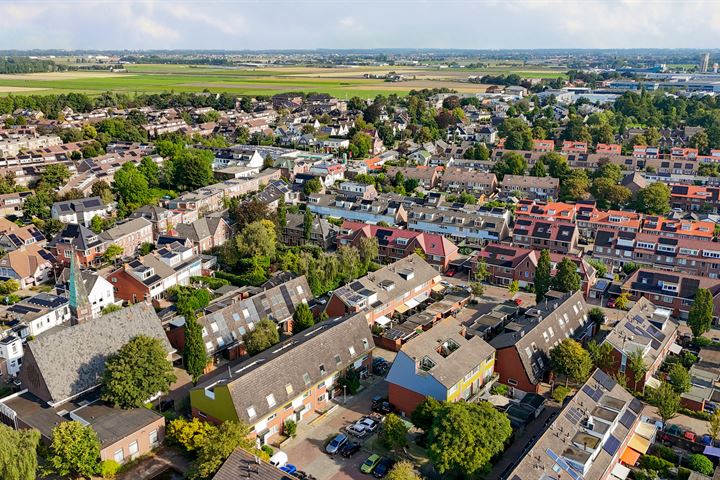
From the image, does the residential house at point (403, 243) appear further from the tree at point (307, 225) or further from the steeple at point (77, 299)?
the steeple at point (77, 299)

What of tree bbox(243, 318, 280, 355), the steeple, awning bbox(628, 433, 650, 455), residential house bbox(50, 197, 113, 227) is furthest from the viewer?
residential house bbox(50, 197, 113, 227)

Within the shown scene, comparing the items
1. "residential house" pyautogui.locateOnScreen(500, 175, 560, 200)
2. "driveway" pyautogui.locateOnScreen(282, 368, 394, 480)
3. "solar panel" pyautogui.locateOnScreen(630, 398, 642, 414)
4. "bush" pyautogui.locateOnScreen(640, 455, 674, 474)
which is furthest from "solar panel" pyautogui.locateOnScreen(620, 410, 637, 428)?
"residential house" pyautogui.locateOnScreen(500, 175, 560, 200)

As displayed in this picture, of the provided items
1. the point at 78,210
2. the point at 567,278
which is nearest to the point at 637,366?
the point at 567,278

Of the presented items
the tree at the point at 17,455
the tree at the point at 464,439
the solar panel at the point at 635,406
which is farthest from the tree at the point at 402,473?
the tree at the point at 17,455

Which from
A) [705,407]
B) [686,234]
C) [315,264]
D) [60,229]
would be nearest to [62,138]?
[60,229]

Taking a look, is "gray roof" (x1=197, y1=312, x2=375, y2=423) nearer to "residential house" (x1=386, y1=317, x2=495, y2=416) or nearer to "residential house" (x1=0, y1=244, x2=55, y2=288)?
"residential house" (x1=386, y1=317, x2=495, y2=416)

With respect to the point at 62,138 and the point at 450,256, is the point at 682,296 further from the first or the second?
the point at 62,138

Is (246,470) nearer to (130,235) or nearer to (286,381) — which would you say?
(286,381)
